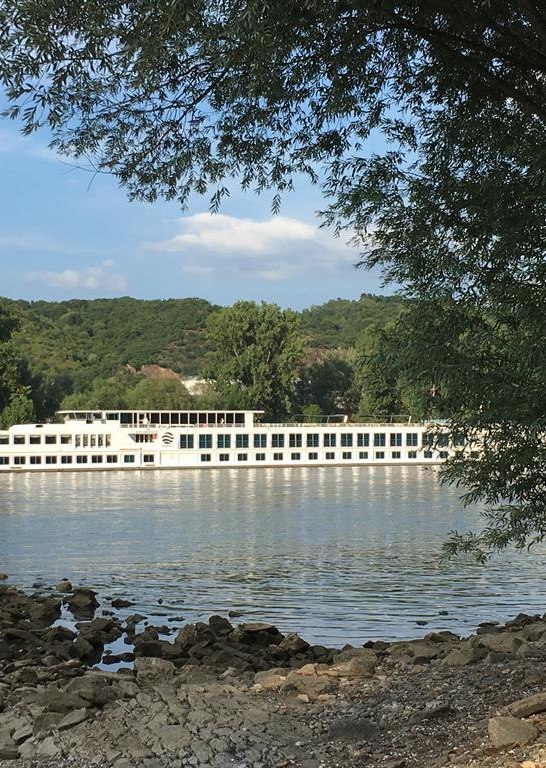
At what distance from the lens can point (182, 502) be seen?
135ft

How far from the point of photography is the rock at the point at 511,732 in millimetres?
5289

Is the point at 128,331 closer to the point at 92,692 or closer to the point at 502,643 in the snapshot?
the point at 502,643

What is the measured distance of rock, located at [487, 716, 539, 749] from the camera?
5.29m

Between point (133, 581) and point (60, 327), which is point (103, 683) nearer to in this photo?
point (133, 581)

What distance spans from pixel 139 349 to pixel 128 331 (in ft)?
18.8

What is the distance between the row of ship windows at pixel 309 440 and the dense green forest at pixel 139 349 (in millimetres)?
8569

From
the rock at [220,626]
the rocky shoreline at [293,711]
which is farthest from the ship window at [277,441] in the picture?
the rocky shoreline at [293,711]

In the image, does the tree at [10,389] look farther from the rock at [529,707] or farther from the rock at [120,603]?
the rock at [529,707]

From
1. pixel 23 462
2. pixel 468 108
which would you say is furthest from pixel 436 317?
pixel 23 462

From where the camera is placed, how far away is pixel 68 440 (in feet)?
212

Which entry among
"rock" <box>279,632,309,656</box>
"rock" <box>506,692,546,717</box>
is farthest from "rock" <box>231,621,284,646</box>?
"rock" <box>506,692,546,717</box>

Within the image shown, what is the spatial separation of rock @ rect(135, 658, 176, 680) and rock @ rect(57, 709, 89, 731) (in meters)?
1.89

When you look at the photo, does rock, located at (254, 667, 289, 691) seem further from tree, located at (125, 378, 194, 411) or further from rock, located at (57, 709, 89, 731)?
tree, located at (125, 378, 194, 411)

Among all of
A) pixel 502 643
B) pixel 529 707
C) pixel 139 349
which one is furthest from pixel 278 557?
pixel 139 349
